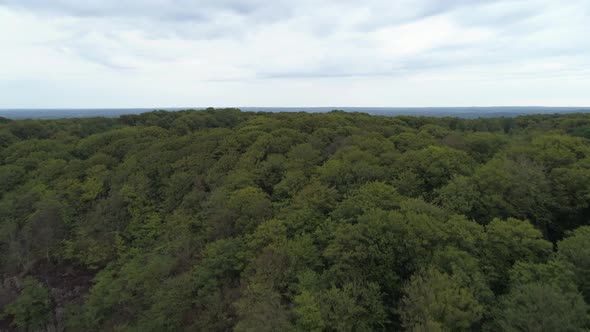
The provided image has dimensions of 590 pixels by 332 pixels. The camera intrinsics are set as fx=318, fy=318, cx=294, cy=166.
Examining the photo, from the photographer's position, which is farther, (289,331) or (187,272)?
(187,272)

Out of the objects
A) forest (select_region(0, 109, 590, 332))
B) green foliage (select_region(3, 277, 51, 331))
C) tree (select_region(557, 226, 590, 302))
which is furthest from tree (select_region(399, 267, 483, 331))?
green foliage (select_region(3, 277, 51, 331))

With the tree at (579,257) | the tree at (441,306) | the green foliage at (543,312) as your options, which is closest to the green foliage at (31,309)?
the tree at (441,306)

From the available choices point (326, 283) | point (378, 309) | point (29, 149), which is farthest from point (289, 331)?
point (29, 149)

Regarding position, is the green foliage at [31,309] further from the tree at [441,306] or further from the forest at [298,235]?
the tree at [441,306]

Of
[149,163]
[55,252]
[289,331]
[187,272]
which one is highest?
[149,163]

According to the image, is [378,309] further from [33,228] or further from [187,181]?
[33,228]

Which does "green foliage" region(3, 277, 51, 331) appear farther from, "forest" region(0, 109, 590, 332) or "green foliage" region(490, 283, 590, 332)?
"green foliage" region(490, 283, 590, 332)

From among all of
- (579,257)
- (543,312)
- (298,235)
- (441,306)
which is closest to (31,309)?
(298,235)

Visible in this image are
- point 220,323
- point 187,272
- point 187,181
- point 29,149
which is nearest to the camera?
point 220,323
